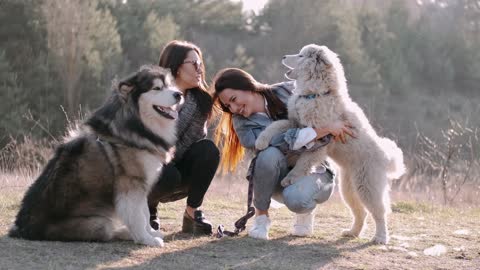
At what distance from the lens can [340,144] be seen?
4527mm

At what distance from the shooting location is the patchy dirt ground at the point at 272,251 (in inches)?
145

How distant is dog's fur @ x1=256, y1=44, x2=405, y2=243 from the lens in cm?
446

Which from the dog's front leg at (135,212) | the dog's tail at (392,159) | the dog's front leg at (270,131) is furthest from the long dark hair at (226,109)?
the dog's front leg at (135,212)

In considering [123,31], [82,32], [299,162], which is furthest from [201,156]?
[123,31]

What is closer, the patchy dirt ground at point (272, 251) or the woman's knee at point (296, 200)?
the patchy dirt ground at point (272, 251)

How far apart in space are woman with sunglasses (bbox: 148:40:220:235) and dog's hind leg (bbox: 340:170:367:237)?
38.5 inches

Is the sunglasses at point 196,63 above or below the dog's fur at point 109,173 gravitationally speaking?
above

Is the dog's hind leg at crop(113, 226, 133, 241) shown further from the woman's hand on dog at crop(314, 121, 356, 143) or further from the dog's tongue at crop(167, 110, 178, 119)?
A: the woman's hand on dog at crop(314, 121, 356, 143)

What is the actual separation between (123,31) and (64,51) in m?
3.75

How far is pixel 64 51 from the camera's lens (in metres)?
16.6

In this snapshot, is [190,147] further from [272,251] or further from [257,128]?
[272,251]

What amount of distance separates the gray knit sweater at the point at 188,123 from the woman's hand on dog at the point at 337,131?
918 mm

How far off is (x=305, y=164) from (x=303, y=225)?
0.55 m

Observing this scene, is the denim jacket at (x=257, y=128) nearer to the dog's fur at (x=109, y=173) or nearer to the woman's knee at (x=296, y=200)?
the woman's knee at (x=296, y=200)
